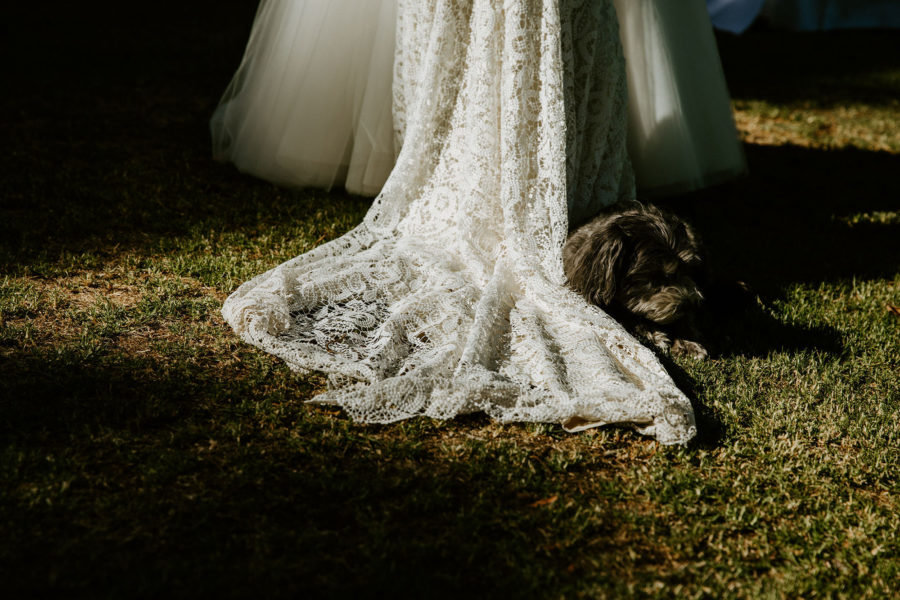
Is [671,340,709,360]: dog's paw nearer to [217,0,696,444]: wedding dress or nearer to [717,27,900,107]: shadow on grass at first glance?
[217,0,696,444]: wedding dress

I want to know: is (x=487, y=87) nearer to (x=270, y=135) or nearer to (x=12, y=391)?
(x=270, y=135)

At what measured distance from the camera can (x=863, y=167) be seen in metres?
6.50

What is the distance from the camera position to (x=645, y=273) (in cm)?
330

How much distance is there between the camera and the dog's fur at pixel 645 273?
3287 millimetres

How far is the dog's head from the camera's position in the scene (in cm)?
328

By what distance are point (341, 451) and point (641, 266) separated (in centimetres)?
159

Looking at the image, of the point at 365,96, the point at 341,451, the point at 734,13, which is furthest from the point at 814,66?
the point at 341,451

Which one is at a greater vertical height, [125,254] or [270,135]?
[270,135]

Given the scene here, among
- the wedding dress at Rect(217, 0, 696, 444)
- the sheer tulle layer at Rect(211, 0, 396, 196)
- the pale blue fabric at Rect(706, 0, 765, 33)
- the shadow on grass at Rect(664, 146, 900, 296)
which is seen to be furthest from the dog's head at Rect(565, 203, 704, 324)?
the pale blue fabric at Rect(706, 0, 765, 33)

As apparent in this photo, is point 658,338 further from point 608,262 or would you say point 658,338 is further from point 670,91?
point 670,91

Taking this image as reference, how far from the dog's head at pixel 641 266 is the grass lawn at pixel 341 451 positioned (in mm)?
321

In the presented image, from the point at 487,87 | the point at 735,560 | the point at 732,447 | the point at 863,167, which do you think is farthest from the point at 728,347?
the point at 863,167

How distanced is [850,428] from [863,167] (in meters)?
4.50

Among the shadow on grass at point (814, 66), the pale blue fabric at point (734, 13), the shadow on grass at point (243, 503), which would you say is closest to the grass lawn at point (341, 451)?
the shadow on grass at point (243, 503)
